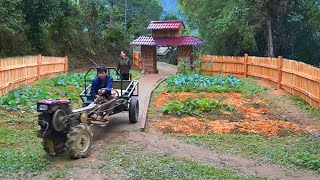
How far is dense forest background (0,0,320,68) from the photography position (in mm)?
24703

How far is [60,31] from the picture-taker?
3014 centimetres

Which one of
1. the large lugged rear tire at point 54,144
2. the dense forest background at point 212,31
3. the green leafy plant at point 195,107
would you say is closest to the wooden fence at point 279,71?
the green leafy plant at point 195,107

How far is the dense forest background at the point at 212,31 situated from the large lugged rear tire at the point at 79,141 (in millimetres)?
17569

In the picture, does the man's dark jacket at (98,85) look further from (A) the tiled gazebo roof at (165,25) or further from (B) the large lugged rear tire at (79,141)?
(A) the tiled gazebo roof at (165,25)

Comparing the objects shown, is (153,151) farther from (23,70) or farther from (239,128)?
(23,70)

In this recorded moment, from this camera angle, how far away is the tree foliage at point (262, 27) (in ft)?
93.0

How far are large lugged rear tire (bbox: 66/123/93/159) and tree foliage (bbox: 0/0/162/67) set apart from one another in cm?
1271

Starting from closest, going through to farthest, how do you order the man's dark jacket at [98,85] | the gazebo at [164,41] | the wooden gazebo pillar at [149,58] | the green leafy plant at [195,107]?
the man's dark jacket at [98,85] < the green leafy plant at [195,107] < the gazebo at [164,41] < the wooden gazebo pillar at [149,58]

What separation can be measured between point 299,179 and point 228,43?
82.6ft

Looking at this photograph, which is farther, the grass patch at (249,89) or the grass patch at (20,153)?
the grass patch at (249,89)

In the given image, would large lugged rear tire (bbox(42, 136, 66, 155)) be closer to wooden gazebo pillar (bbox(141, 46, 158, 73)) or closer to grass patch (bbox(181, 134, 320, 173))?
grass patch (bbox(181, 134, 320, 173))

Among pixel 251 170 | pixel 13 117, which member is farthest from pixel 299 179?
pixel 13 117

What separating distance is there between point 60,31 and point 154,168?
1001 inches

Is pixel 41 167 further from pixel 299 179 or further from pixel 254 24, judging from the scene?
pixel 254 24
